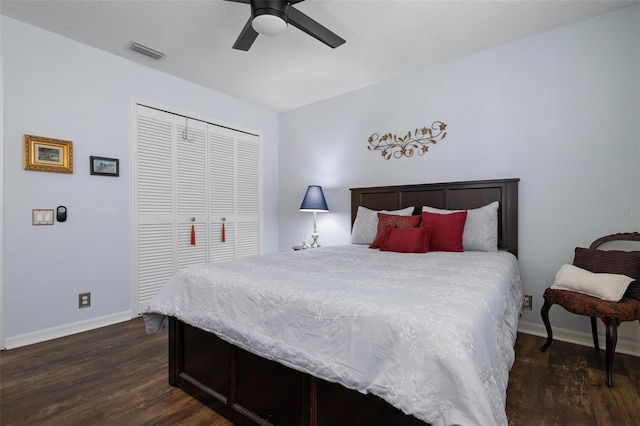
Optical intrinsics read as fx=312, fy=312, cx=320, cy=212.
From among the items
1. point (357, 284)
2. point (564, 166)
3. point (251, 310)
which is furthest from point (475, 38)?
point (251, 310)

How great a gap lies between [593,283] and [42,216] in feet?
13.7

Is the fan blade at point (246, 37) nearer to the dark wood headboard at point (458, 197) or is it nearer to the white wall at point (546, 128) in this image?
the white wall at point (546, 128)

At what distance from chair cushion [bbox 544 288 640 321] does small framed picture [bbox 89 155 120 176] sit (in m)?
3.90

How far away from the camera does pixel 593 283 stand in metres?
2.02

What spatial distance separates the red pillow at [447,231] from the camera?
2.67 meters

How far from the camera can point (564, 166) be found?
260 centimetres

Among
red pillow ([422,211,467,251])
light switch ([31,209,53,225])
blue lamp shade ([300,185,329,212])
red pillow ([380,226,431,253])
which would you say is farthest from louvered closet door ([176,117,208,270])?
red pillow ([422,211,467,251])

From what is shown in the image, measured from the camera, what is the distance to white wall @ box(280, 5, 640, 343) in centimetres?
239

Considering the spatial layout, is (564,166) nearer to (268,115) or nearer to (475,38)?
(475,38)

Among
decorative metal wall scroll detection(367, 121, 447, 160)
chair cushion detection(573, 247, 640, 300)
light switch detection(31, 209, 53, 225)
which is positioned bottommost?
chair cushion detection(573, 247, 640, 300)

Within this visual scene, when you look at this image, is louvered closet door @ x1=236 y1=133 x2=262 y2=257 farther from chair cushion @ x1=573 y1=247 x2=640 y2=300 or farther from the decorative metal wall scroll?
chair cushion @ x1=573 y1=247 x2=640 y2=300

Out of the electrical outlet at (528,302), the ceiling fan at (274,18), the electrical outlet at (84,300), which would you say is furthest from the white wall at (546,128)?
the electrical outlet at (84,300)

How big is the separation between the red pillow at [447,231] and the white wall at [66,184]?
2.97 m

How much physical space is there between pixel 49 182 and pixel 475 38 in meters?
3.92
